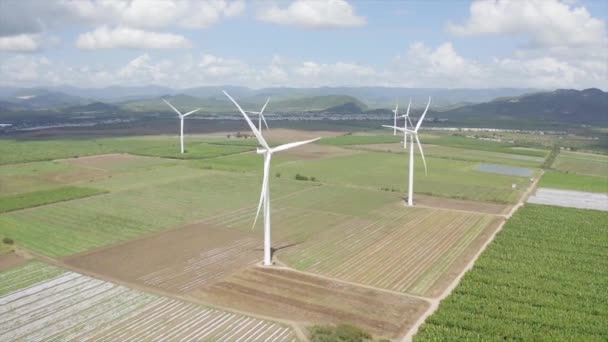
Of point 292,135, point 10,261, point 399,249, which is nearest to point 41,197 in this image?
point 10,261

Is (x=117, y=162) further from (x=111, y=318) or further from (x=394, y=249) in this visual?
(x=111, y=318)

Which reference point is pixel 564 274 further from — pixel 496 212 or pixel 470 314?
pixel 496 212

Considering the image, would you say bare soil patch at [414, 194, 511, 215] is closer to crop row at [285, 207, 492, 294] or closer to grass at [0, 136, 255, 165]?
crop row at [285, 207, 492, 294]

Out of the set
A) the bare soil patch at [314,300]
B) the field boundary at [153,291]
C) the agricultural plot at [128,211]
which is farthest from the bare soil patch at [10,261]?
the bare soil patch at [314,300]

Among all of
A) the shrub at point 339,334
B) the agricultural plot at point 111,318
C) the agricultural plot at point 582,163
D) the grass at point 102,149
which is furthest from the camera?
the grass at point 102,149

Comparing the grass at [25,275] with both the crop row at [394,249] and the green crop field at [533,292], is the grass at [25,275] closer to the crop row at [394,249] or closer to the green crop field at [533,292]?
the crop row at [394,249]
